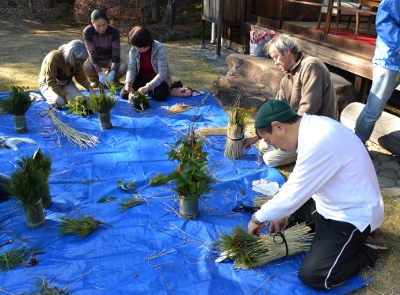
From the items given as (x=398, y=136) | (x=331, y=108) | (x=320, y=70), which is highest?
(x=320, y=70)

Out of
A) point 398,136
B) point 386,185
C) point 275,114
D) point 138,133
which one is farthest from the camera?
point 138,133

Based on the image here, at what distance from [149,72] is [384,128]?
3.17 m

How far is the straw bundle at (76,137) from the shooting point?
4.05 meters

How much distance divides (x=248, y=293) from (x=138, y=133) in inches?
101

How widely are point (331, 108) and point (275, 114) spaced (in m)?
1.67

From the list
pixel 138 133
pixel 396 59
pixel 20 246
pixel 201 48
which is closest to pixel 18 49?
pixel 201 48

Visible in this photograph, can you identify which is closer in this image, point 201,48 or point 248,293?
point 248,293

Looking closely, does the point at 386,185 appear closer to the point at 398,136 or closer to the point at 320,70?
the point at 398,136

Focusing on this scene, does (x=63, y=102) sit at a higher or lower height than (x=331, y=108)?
lower

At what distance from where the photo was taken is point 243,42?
8.99m

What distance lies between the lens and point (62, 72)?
4953mm

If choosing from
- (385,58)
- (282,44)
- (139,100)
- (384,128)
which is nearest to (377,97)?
(385,58)

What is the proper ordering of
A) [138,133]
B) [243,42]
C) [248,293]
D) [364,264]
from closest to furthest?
[248,293] < [364,264] < [138,133] < [243,42]

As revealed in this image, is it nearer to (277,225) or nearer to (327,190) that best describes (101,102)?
(277,225)
